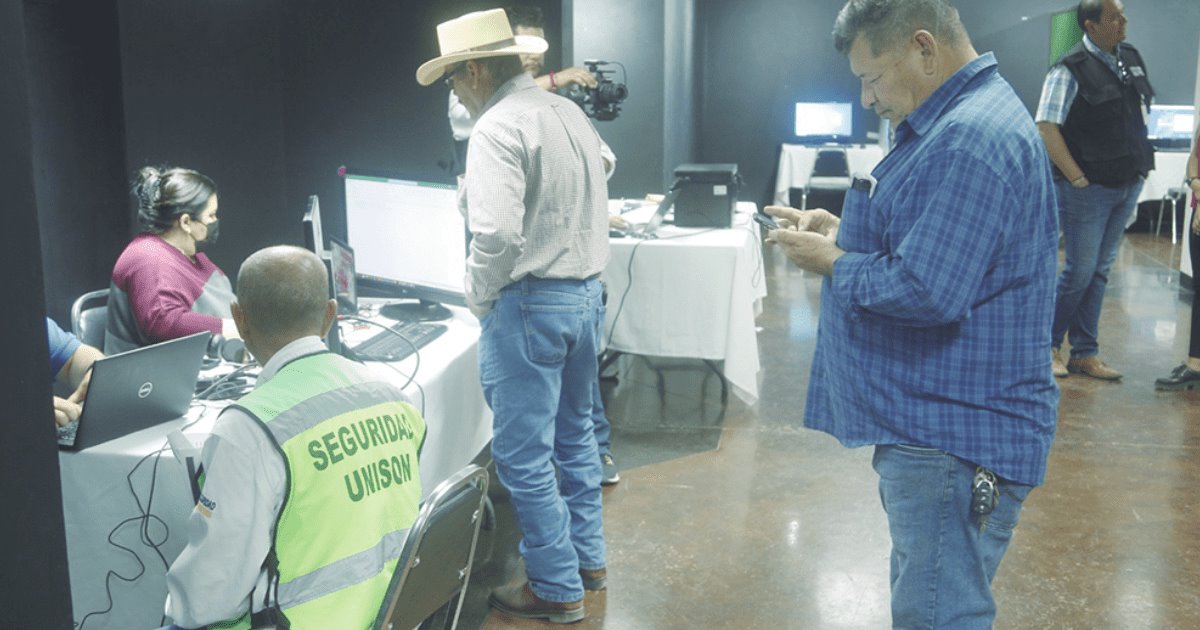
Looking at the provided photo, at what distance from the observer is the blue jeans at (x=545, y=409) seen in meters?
2.64

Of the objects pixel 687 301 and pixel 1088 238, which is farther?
pixel 1088 238

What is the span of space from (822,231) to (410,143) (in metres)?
2.54

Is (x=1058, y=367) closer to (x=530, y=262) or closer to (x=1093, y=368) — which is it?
(x=1093, y=368)

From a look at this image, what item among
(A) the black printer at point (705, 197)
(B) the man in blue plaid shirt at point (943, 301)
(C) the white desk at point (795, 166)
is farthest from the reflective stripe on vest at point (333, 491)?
(C) the white desk at point (795, 166)

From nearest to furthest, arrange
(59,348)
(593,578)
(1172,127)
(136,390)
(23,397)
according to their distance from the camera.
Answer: (23,397), (136,390), (59,348), (593,578), (1172,127)

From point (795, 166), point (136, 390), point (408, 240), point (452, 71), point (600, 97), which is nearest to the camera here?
point (136, 390)

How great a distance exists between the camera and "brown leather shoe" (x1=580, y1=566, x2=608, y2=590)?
3.01m

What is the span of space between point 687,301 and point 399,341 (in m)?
1.80

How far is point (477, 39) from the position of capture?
2.68 m

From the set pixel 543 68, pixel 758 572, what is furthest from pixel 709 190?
pixel 758 572

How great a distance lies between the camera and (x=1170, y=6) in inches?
423

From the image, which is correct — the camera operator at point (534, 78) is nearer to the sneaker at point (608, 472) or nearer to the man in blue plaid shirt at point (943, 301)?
the sneaker at point (608, 472)

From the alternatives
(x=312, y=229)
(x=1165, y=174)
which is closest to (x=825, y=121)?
(x=1165, y=174)

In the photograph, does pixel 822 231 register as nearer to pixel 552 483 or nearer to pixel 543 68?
pixel 552 483
